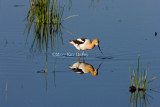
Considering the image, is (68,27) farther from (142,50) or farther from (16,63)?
(16,63)

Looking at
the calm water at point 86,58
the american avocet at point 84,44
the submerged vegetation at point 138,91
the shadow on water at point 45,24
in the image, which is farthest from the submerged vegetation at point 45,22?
the submerged vegetation at point 138,91

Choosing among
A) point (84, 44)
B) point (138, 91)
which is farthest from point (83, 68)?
point (138, 91)

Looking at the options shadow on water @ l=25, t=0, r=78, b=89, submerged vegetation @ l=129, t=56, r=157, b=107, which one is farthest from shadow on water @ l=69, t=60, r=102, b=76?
shadow on water @ l=25, t=0, r=78, b=89

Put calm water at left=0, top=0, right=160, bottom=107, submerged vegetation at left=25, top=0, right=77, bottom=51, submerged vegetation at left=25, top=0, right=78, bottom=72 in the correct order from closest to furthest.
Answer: calm water at left=0, top=0, right=160, bottom=107, submerged vegetation at left=25, top=0, right=78, bottom=72, submerged vegetation at left=25, top=0, right=77, bottom=51

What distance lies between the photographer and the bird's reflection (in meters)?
9.26

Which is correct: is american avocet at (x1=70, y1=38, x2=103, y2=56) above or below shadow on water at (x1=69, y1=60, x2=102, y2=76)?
above

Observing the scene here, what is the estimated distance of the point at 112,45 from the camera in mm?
11430

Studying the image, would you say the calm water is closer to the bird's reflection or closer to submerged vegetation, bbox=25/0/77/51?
the bird's reflection

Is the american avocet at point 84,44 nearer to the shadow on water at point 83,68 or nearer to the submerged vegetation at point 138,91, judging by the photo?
the shadow on water at point 83,68

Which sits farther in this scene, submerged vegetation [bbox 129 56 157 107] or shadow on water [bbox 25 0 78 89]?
shadow on water [bbox 25 0 78 89]

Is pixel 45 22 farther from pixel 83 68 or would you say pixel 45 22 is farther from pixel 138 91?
pixel 138 91

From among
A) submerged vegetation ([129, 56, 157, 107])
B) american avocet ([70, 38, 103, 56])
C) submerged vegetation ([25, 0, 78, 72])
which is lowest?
submerged vegetation ([129, 56, 157, 107])

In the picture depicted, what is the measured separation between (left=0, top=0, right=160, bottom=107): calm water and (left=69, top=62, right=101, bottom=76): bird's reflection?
11 centimetres

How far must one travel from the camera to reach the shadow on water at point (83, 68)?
30.4 feet
